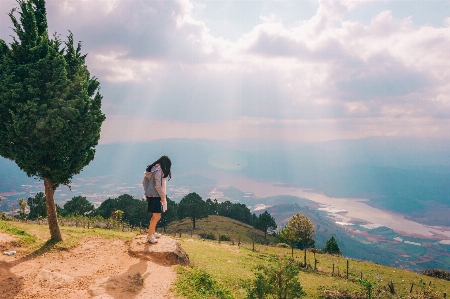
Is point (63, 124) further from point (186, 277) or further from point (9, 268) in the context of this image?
point (186, 277)

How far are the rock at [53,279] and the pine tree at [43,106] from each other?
5.03 m

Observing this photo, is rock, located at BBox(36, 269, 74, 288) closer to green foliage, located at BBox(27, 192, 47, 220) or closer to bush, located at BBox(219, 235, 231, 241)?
bush, located at BBox(219, 235, 231, 241)

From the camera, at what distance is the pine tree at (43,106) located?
13.0 meters

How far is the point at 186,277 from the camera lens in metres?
12.4

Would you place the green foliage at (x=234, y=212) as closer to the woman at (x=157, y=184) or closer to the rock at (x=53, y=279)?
the woman at (x=157, y=184)

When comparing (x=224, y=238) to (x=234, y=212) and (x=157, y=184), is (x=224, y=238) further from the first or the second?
(x=157, y=184)

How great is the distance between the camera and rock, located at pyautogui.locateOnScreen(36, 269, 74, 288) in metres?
10.3

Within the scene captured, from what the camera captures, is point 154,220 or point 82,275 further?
point 154,220

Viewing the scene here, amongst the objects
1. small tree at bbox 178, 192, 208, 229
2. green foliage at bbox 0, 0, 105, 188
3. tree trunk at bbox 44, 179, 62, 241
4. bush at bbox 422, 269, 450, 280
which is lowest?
bush at bbox 422, 269, 450, 280

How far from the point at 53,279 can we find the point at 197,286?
5.89 meters

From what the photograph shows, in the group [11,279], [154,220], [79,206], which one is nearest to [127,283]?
[154,220]

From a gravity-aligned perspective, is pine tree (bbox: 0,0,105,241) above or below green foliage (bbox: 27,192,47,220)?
above

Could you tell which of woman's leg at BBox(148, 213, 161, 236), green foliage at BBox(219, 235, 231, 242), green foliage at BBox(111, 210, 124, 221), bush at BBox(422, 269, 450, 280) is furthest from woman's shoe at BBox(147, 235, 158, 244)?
bush at BBox(422, 269, 450, 280)

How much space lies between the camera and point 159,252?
1373 centimetres
